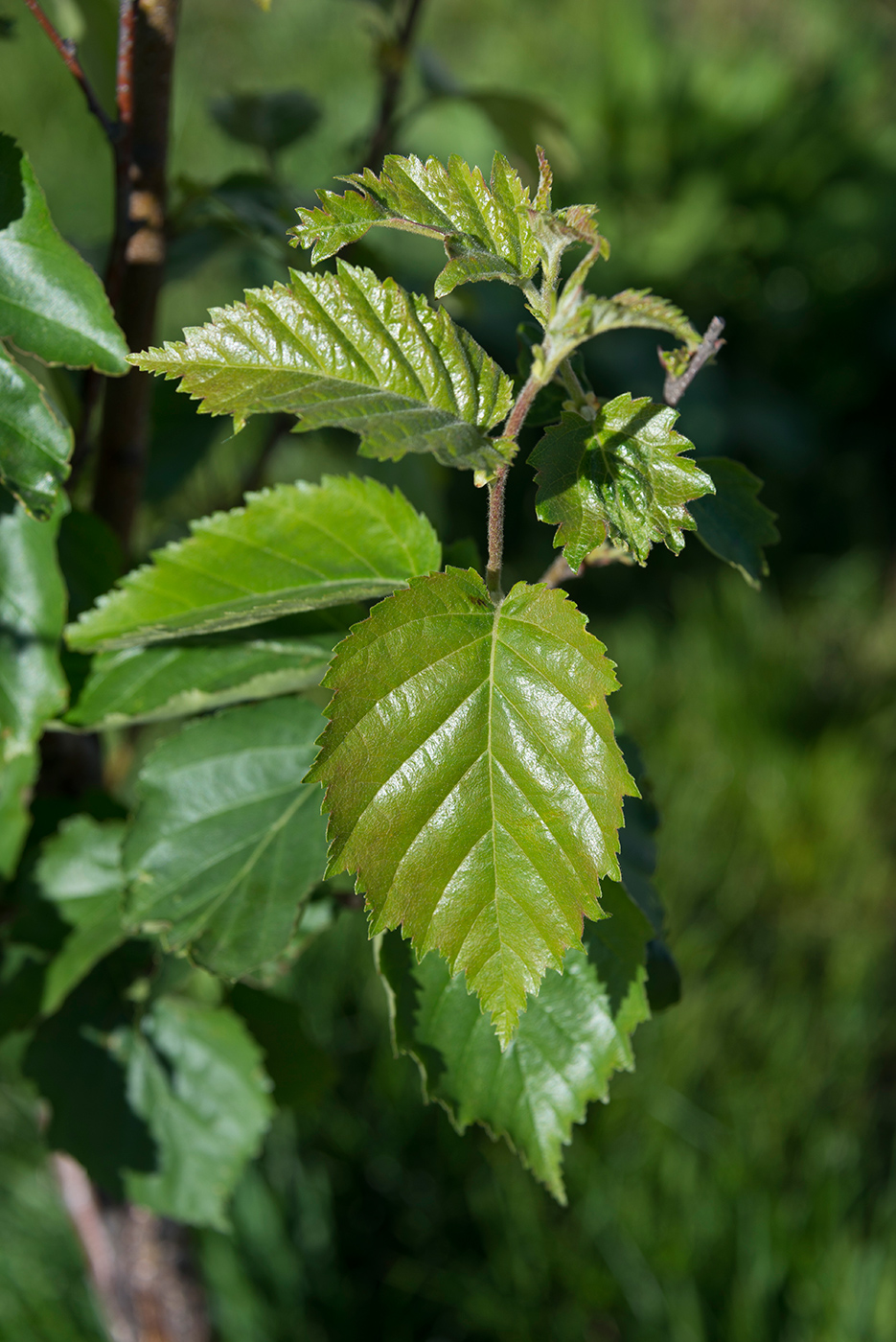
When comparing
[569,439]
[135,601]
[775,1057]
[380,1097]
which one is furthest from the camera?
[775,1057]

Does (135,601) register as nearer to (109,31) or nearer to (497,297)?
(109,31)

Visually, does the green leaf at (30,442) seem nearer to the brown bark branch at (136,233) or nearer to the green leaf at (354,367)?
the green leaf at (354,367)

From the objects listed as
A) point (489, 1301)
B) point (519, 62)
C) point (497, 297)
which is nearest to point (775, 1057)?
point (489, 1301)

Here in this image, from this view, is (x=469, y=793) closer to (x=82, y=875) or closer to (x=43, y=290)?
(x=43, y=290)

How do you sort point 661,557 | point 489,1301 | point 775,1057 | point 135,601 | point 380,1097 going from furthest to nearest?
point 661,557, point 775,1057, point 380,1097, point 489,1301, point 135,601

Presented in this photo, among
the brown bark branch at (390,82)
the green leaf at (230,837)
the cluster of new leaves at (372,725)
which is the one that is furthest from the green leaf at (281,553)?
the brown bark branch at (390,82)

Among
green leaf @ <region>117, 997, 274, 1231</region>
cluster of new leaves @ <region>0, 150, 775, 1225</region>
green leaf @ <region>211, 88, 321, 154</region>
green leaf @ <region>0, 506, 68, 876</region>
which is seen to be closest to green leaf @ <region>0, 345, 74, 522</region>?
cluster of new leaves @ <region>0, 150, 775, 1225</region>
